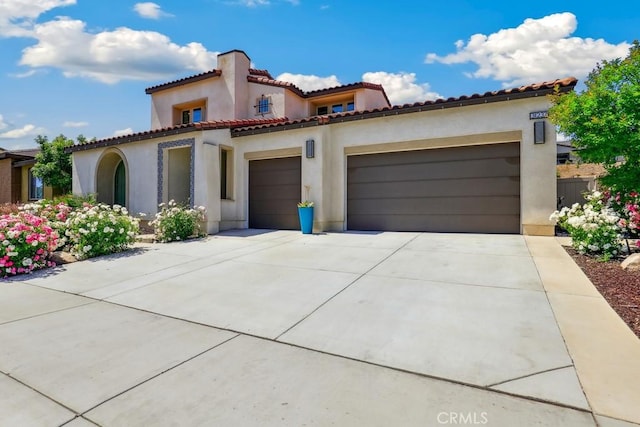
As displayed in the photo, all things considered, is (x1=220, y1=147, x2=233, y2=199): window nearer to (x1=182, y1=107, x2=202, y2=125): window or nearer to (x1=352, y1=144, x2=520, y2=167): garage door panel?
(x1=352, y1=144, x2=520, y2=167): garage door panel

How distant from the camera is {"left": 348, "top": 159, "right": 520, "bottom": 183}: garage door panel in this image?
30.3 feet

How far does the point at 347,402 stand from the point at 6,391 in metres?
2.47

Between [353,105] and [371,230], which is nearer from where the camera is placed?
[371,230]

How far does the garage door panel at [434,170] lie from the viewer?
9227 millimetres

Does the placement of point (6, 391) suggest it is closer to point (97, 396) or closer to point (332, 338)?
point (97, 396)

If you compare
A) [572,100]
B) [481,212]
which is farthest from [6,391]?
[481,212]

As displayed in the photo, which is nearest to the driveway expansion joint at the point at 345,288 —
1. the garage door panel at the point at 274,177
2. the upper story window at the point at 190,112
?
the garage door panel at the point at 274,177

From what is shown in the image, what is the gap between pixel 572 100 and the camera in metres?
5.21

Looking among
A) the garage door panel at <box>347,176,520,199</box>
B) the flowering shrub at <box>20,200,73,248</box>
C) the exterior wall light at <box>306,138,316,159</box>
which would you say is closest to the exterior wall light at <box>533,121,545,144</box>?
the garage door panel at <box>347,176,520,199</box>

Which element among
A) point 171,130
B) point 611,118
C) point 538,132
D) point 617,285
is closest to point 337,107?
point 171,130

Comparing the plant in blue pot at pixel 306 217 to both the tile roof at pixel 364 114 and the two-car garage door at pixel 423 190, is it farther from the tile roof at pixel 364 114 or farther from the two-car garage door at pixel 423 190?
the tile roof at pixel 364 114

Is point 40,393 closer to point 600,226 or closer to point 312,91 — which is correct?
point 600,226

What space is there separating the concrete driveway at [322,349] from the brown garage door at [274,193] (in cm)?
623

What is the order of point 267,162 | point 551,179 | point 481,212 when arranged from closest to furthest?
point 551,179 → point 481,212 → point 267,162
